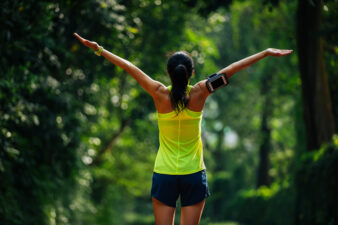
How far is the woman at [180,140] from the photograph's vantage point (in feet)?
11.9

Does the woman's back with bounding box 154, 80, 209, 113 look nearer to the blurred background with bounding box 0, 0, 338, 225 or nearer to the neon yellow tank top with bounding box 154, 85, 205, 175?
the neon yellow tank top with bounding box 154, 85, 205, 175

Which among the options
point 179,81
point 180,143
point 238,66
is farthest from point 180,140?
point 238,66

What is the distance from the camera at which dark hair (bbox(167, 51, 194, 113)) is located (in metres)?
3.61

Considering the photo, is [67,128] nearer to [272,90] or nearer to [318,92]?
[318,92]

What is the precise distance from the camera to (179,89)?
362 centimetres

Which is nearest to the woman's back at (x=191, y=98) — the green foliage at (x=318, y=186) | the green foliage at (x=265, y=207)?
the green foliage at (x=318, y=186)

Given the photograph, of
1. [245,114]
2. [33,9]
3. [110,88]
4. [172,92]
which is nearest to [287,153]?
[245,114]

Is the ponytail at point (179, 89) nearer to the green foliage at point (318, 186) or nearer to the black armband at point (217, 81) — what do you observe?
the black armband at point (217, 81)

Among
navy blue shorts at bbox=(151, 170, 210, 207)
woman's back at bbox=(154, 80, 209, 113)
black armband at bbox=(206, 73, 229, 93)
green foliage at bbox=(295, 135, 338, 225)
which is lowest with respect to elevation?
green foliage at bbox=(295, 135, 338, 225)

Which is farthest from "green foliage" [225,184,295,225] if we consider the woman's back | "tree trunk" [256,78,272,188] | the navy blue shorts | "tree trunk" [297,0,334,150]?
the woman's back

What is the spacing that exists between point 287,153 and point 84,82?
19.1 m

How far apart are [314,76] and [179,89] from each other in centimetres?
760

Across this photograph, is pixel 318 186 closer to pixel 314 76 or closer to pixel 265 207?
pixel 314 76

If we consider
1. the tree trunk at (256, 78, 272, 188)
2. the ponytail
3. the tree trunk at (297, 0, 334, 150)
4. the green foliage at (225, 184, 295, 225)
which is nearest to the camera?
the ponytail
